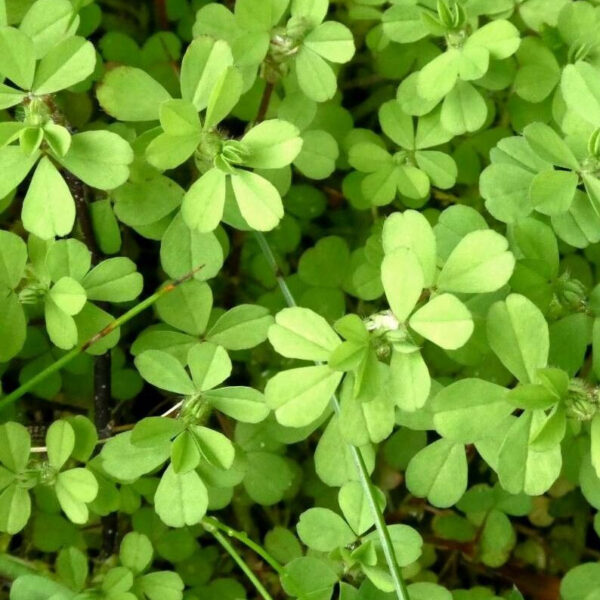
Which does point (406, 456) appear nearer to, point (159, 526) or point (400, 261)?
point (159, 526)

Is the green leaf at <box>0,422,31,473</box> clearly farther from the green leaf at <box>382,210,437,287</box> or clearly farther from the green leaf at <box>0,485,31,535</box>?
the green leaf at <box>382,210,437,287</box>

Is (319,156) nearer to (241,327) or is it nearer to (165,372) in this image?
(241,327)

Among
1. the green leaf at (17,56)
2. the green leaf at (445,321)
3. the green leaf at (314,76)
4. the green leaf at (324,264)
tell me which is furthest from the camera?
the green leaf at (324,264)

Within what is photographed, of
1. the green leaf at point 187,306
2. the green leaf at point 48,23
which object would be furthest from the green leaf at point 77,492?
the green leaf at point 48,23

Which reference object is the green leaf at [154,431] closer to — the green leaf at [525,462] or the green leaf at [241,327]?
the green leaf at [241,327]

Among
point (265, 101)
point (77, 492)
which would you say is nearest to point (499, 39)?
point (265, 101)

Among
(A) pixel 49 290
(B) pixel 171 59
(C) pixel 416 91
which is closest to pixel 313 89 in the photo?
(C) pixel 416 91

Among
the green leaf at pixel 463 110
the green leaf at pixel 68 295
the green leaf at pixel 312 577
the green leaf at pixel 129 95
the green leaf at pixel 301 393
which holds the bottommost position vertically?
the green leaf at pixel 312 577
